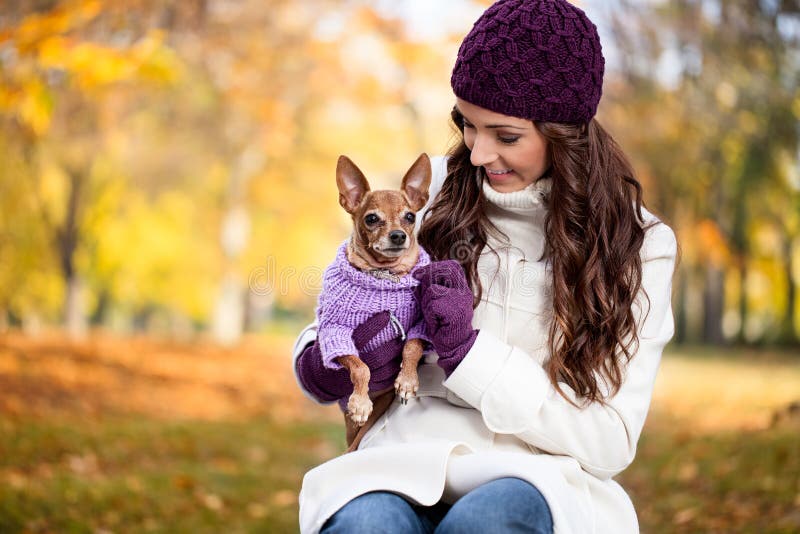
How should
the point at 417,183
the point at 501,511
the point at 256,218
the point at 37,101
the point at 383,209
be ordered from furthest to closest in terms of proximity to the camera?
1. the point at 256,218
2. the point at 37,101
3. the point at 417,183
4. the point at 383,209
5. the point at 501,511

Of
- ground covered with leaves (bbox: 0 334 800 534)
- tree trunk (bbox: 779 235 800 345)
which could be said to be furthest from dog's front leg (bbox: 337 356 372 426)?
tree trunk (bbox: 779 235 800 345)

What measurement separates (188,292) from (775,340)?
14.8 metres

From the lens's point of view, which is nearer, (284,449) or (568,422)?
(568,422)

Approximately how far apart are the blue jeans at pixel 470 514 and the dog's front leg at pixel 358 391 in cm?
30

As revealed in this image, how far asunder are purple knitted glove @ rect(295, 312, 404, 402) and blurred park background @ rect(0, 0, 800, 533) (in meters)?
0.64

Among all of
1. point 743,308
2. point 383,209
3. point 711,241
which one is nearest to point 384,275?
point 383,209

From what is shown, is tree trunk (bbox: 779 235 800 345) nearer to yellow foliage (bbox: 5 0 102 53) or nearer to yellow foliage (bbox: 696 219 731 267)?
yellow foliage (bbox: 696 219 731 267)

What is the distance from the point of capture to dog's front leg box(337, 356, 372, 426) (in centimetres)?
270

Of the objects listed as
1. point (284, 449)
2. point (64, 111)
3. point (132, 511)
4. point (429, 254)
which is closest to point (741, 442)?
point (284, 449)

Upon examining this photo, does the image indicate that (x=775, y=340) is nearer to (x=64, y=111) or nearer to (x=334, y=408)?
(x=334, y=408)

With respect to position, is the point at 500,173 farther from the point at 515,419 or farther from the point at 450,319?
the point at 515,419

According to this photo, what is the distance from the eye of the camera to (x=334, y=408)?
12.6 m

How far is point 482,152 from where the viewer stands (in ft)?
9.27

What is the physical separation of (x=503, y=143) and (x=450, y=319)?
24.1 inches
